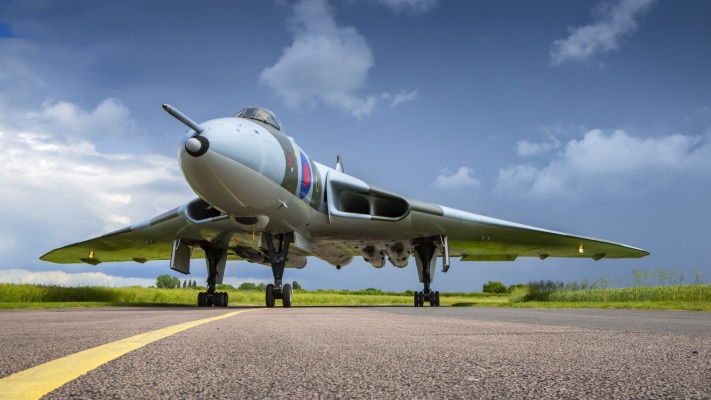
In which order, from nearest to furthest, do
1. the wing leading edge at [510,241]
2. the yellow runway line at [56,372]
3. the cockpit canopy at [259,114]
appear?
the yellow runway line at [56,372], the cockpit canopy at [259,114], the wing leading edge at [510,241]

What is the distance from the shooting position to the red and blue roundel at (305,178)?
1375cm

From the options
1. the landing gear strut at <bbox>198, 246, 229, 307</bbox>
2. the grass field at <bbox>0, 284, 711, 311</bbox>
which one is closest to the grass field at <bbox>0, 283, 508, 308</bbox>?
the grass field at <bbox>0, 284, 711, 311</bbox>

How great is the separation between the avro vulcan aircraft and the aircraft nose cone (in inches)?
0.8

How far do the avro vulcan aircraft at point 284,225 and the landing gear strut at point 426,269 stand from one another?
34mm

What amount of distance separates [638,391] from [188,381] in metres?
1.58

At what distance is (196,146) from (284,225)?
12.2ft

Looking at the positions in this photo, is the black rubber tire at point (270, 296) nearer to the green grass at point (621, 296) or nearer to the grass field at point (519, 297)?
the grass field at point (519, 297)

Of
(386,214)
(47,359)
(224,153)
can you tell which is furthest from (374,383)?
(386,214)

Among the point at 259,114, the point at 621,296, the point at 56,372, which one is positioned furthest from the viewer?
the point at 621,296

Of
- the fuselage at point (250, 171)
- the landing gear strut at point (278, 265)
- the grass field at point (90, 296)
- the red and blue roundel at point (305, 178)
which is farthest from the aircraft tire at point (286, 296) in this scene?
the grass field at point (90, 296)

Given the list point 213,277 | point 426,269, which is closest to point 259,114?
point 213,277

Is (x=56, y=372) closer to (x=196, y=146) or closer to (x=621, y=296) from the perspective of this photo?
(x=196, y=146)

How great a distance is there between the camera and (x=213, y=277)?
693 inches

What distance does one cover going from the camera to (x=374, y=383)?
1989mm
